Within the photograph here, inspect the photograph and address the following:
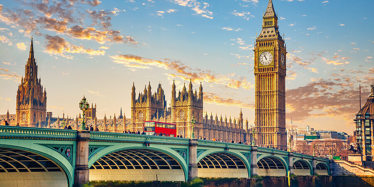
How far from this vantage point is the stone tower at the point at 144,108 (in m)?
162

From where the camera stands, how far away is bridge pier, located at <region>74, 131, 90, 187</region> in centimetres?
4728

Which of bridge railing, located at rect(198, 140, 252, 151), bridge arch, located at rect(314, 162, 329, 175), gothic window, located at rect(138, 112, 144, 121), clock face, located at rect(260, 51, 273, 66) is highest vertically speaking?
clock face, located at rect(260, 51, 273, 66)

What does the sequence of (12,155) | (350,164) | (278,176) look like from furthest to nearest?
(350,164) → (278,176) → (12,155)

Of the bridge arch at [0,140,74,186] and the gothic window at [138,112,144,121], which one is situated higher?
the gothic window at [138,112,144,121]

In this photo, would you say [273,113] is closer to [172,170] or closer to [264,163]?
[264,163]

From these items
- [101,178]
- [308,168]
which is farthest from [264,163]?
[101,178]

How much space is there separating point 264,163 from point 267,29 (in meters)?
83.4

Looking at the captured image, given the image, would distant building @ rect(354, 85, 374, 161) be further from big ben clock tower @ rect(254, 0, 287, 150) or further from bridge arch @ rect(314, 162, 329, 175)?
big ben clock tower @ rect(254, 0, 287, 150)

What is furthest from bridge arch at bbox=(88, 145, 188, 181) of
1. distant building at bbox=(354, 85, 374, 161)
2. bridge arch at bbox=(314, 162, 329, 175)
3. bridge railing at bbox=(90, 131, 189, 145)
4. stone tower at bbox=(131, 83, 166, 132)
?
distant building at bbox=(354, 85, 374, 161)

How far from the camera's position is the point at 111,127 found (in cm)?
17925

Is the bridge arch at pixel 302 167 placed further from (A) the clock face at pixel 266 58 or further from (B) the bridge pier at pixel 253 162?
(A) the clock face at pixel 266 58

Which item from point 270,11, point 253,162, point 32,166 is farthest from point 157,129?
point 270,11

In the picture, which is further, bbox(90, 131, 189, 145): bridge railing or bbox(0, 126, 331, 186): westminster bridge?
bbox(90, 131, 189, 145): bridge railing

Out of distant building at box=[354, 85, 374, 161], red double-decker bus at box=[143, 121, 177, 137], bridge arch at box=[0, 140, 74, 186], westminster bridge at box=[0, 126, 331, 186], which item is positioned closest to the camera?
bridge arch at box=[0, 140, 74, 186]
